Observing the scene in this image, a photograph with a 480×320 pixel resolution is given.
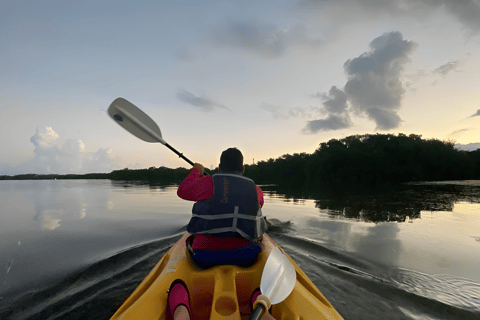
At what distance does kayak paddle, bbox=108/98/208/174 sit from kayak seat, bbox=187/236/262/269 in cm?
169

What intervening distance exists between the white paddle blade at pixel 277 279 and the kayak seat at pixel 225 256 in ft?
0.76

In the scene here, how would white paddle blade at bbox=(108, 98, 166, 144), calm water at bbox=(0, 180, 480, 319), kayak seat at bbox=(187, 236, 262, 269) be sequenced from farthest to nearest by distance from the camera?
white paddle blade at bbox=(108, 98, 166, 144) → calm water at bbox=(0, 180, 480, 319) → kayak seat at bbox=(187, 236, 262, 269)

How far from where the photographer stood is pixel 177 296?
5.73 ft

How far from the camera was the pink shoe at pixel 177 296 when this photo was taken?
1.68 meters

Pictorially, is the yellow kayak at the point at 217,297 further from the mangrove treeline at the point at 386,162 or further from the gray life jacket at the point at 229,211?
the mangrove treeline at the point at 386,162

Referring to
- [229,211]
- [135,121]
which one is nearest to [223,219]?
Result: [229,211]

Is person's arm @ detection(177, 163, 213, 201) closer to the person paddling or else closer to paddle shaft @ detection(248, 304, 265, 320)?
the person paddling

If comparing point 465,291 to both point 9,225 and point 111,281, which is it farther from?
point 9,225

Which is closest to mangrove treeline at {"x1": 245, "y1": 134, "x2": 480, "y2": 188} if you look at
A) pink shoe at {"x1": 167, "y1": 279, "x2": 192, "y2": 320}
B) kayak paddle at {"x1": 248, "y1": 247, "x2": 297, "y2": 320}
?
kayak paddle at {"x1": 248, "y1": 247, "x2": 297, "y2": 320}

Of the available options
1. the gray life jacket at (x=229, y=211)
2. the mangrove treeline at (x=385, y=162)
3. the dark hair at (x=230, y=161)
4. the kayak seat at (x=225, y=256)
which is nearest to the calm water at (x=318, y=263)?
the kayak seat at (x=225, y=256)

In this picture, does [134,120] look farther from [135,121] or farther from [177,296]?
[177,296]

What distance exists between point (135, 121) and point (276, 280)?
122 inches

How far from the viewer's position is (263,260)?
2.19 metres

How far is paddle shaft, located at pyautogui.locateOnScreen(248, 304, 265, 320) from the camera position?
131 centimetres
